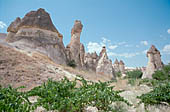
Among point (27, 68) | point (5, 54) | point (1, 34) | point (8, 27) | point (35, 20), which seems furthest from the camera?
point (1, 34)

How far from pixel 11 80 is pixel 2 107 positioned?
4644mm

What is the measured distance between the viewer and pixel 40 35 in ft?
50.8

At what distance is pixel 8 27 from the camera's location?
2164 centimetres

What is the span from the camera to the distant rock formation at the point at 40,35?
14.3m

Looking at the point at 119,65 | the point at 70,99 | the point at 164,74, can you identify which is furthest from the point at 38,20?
the point at 119,65

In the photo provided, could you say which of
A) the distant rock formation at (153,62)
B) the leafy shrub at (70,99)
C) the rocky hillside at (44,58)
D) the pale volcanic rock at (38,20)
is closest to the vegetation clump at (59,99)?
the leafy shrub at (70,99)

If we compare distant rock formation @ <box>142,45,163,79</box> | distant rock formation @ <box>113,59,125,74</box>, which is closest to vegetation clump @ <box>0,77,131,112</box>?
distant rock formation @ <box>142,45,163,79</box>

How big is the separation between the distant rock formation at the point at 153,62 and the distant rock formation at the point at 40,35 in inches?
694

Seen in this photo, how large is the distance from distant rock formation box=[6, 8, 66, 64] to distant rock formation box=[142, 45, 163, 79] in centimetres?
1762

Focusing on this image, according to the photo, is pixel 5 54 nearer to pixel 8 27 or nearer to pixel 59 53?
pixel 59 53

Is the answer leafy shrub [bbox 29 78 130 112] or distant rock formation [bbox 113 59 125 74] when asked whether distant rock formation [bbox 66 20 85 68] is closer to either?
leafy shrub [bbox 29 78 130 112]

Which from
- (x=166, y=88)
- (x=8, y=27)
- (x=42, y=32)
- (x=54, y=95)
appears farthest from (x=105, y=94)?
(x=8, y=27)

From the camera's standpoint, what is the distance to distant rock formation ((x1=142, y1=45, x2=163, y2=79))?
74.4ft

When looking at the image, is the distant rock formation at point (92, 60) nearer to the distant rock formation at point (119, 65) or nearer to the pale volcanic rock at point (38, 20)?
the pale volcanic rock at point (38, 20)
